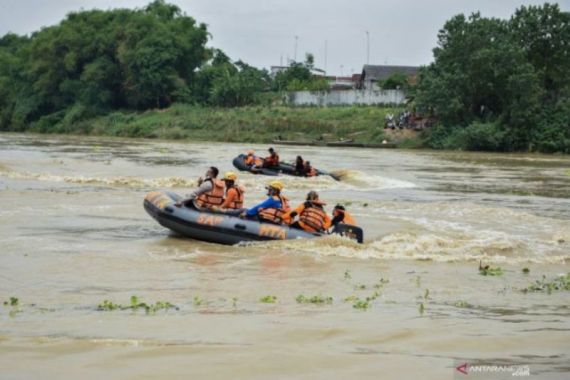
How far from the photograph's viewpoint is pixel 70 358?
6789mm

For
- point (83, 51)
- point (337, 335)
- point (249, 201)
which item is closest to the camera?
point (337, 335)

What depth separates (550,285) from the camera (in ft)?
33.6

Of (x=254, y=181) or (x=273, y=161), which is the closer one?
(x=254, y=181)

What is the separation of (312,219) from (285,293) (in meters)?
3.42

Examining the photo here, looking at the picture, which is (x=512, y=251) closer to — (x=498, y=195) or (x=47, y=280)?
(x=47, y=280)

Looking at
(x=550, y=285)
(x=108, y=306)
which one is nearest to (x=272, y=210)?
(x=550, y=285)

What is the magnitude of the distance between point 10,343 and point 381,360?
295 cm

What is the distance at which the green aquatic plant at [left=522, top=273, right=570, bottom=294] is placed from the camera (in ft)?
32.9

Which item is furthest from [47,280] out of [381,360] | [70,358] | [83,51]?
[83,51]

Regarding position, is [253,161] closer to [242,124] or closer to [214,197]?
[214,197]

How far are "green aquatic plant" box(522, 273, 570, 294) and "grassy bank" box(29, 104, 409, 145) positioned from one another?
38.3 metres

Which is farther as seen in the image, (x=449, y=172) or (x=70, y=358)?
(x=449, y=172)

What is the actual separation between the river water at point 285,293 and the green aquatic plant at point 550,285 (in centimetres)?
17

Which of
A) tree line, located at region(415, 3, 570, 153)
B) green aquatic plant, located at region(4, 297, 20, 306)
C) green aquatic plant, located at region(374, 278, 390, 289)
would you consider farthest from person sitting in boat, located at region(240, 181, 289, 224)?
tree line, located at region(415, 3, 570, 153)
